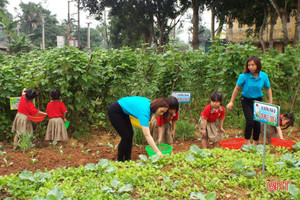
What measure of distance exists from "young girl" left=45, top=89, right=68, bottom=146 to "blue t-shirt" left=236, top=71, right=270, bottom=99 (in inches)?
122

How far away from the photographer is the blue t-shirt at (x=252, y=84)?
13.2ft

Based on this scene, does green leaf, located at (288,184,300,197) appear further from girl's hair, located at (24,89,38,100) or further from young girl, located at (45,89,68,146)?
girl's hair, located at (24,89,38,100)

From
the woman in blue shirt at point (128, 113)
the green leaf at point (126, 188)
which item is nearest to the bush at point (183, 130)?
the woman in blue shirt at point (128, 113)

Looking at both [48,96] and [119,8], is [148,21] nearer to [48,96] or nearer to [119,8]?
[119,8]

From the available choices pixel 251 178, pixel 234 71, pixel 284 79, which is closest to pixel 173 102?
pixel 251 178

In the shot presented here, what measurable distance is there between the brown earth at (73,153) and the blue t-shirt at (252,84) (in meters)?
1.43

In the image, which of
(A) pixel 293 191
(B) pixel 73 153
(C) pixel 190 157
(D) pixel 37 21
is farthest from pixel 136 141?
(D) pixel 37 21

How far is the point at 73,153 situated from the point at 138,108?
1717 millimetres

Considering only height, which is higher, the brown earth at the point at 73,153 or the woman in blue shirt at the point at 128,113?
the woman in blue shirt at the point at 128,113

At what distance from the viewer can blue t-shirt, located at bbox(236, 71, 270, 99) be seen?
4.04 m

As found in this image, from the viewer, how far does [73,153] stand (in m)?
4.39

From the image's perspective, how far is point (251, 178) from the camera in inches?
109

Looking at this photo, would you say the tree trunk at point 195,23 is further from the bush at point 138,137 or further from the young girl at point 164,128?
the young girl at point 164,128

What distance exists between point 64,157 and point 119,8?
61.2 ft
